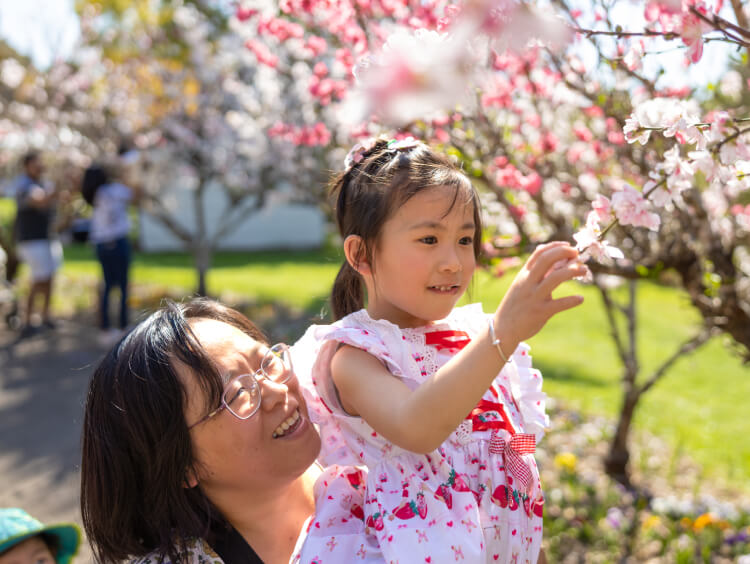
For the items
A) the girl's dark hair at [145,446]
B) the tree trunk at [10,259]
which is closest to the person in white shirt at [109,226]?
the tree trunk at [10,259]

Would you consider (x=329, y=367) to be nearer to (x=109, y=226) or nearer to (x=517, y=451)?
(x=517, y=451)

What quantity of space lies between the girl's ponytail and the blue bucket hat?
1.15m

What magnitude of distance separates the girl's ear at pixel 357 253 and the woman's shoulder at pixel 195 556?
2.28 feet

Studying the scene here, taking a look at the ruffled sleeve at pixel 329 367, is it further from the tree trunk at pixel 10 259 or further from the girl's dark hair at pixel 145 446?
the tree trunk at pixel 10 259

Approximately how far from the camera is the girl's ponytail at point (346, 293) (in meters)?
1.73

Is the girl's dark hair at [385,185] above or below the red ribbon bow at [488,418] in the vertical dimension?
above

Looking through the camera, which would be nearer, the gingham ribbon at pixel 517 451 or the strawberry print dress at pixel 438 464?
the strawberry print dress at pixel 438 464

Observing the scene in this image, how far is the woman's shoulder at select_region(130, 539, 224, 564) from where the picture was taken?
1543 mm

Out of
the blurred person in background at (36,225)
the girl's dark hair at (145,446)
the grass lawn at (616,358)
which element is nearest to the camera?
the girl's dark hair at (145,446)

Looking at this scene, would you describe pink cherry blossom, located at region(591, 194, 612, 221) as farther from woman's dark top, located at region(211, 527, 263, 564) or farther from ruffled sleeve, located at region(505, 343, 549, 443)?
woman's dark top, located at region(211, 527, 263, 564)

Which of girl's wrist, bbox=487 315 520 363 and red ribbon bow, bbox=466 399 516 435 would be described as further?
red ribbon bow, bbox=466 399 516 435

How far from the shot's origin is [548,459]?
4305mm

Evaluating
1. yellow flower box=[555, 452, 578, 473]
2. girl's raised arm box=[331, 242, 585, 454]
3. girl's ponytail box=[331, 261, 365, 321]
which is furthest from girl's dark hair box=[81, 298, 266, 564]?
yellow flower box=[555, 452, 578, 473]

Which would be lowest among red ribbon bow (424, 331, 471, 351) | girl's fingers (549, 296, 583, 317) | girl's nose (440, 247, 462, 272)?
red ribbon bow (424, 331, 471, 351)
